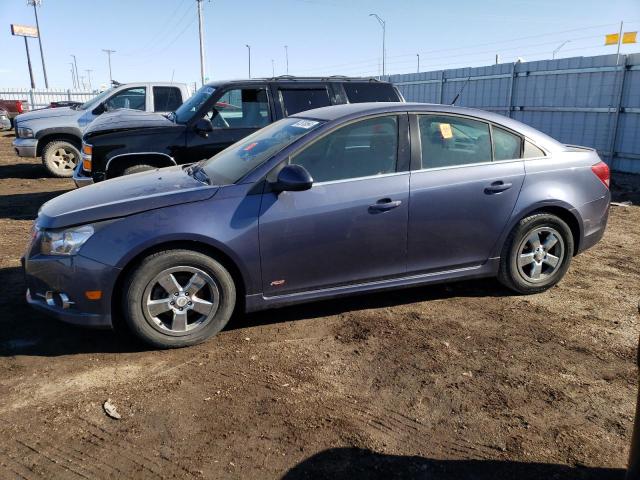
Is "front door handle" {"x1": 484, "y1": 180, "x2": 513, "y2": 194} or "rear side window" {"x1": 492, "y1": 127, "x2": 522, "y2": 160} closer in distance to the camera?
"front door handle" {"x1": 484, "y1": 180, "x2": 513, "y2": 194}

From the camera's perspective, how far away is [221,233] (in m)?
3.69

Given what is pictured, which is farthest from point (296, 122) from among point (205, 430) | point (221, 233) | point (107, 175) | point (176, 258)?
point (107, 175)

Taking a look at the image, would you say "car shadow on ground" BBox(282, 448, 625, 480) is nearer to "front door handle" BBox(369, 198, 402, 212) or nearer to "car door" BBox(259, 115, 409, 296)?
"car door" BBox(259, 115, 409, 296)

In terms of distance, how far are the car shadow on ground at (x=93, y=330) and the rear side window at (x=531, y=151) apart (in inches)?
49.1

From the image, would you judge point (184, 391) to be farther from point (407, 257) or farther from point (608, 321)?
point (608, 321)

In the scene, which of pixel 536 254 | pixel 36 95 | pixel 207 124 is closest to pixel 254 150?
pixel 536 254

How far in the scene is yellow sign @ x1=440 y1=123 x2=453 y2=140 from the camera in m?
4.41

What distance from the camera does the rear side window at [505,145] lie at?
455 centimetres

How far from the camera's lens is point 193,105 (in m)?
7.60

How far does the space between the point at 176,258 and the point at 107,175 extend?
13.0 ft

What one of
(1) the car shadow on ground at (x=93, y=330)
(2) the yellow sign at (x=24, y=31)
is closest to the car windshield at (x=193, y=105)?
(1) the car shadow on ground at (x=93, y=330)

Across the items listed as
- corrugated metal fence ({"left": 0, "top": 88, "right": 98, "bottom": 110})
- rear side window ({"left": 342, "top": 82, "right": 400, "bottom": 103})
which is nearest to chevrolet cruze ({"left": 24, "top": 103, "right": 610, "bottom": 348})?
rear side window ({"left": 342, "top": 82, "right": 400, "bottom": 103})

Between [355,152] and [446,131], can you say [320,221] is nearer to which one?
[355,152]

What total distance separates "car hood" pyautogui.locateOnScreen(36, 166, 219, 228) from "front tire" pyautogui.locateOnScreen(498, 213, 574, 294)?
102 inches
